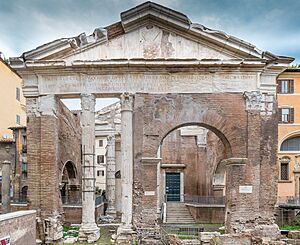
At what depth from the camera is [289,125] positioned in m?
25.9

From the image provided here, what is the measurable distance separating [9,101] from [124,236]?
21.1 meters

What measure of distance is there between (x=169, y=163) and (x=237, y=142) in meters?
10.9

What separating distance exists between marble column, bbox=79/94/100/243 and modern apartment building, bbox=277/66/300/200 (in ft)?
52.1

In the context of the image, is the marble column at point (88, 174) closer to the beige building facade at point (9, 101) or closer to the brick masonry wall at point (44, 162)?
the brick masonry wall at point (44, 162)

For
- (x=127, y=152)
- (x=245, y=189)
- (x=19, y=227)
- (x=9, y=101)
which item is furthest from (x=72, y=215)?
(x=9, y=101)

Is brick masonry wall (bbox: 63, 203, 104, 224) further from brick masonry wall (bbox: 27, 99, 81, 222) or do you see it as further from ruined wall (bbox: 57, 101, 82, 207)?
brick masonry wall (bbox: 27, 99, 81, 222)

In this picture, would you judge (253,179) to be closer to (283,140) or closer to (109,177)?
(109,177)

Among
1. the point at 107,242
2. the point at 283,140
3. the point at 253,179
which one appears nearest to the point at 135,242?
the point at 107,242

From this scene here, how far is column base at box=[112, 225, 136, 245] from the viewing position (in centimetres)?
1367

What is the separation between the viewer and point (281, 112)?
2605 cm

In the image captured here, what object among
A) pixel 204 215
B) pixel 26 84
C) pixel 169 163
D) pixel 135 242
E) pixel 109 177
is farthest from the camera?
pixel 169 163

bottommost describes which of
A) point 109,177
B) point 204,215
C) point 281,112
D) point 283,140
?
→ point 204,215

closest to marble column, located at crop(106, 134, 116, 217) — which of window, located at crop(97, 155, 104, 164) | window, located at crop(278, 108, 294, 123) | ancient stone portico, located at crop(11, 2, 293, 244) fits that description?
ancient stone portico, located at crop(11, 2, 293, 244)

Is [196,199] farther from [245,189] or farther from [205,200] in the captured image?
[245,189]
